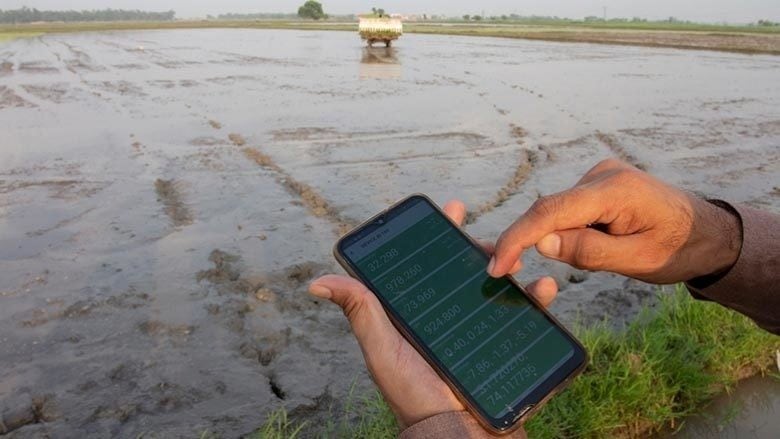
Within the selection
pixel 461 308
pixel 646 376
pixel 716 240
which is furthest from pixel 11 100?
pixel 716 240

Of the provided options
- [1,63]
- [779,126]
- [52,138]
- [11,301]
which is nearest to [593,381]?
[11,301]

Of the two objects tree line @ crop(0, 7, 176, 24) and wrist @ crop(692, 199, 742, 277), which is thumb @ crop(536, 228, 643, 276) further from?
tree line @ crop(0, 7, 176, 24)

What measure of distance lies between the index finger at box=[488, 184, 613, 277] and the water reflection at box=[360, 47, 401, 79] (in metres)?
14.1

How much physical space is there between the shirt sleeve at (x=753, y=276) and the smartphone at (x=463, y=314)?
506mm

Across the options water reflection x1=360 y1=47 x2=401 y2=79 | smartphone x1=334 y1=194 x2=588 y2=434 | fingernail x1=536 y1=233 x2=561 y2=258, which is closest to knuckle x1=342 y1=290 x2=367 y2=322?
smartphone x1=334 y1=194 x2=588 y2=434

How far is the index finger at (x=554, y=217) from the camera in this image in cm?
152

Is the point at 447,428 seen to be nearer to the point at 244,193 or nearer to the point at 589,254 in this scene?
the point at 589,254

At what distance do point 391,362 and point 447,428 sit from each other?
0.73 ft

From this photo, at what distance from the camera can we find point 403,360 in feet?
5.16

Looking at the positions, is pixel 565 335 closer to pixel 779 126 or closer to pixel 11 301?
pixel 11 301

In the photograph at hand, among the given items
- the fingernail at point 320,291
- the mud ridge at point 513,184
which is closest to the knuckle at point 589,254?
the fingernail at point 320,291

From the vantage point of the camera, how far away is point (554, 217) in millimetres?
1524

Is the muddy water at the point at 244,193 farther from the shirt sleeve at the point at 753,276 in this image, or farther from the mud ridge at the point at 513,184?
the shirt sleeve at the point at 753,276

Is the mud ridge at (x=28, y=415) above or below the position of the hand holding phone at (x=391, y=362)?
below
